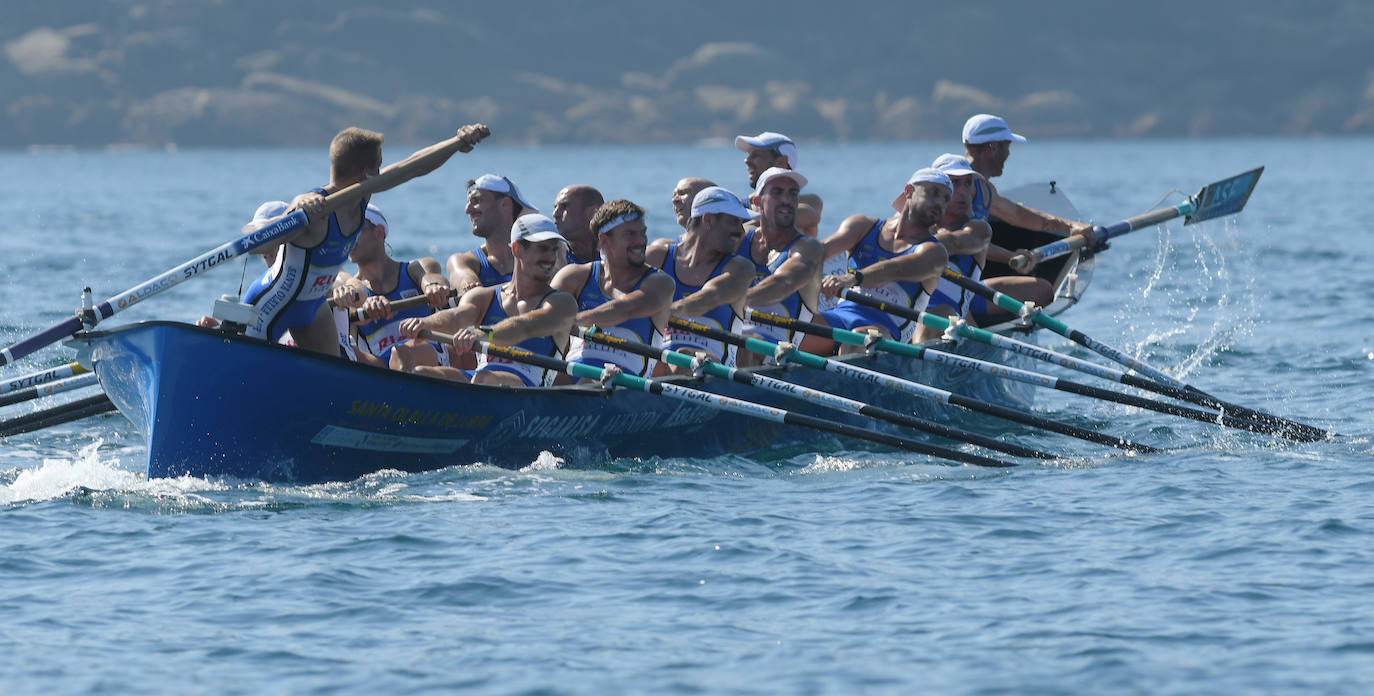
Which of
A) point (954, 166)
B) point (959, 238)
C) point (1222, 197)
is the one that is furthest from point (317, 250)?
point (1222, 197)

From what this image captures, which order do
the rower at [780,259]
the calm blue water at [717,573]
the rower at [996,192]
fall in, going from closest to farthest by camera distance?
the calm blue water at [717,573] → the rower at [780,259] → the rower at [996,192]

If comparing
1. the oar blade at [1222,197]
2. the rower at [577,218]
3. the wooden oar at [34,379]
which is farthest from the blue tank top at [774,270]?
the oar blade at [1222,197]

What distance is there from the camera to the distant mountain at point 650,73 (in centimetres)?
13488

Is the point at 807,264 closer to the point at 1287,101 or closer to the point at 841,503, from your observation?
the point at 841,503

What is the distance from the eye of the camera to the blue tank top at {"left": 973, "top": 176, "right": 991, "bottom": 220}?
14.5m

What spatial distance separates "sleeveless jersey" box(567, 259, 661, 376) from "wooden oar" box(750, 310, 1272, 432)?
4.60ft

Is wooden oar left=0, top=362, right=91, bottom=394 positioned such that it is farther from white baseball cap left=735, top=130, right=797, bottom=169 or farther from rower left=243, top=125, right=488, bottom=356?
white baseball cap left=735, top=130, right=797, bottom=169

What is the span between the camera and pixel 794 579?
8.40 meters

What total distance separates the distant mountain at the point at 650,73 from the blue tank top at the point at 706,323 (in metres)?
125

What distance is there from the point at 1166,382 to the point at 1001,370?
160cm

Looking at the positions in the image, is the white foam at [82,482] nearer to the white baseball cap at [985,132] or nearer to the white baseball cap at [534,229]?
the white baseball cap at [534,229]

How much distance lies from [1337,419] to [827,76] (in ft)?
442

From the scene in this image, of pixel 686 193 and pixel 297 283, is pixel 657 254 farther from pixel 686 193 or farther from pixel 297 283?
pixel 297 283

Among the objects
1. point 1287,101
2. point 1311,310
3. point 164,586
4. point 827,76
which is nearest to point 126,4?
point 827,76
